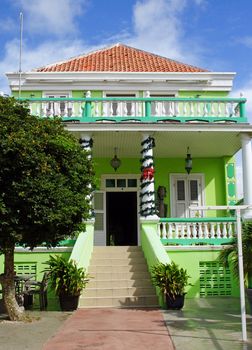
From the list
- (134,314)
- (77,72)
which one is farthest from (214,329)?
(77,72)

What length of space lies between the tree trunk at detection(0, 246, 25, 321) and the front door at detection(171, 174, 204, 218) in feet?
28.8

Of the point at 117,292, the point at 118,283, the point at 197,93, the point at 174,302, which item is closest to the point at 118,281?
the point at 118,283

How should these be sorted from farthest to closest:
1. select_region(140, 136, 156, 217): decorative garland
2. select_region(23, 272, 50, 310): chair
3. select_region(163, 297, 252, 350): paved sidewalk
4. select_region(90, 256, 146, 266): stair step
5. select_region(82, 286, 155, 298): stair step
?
select_region(140, 136, 156, 217): decorative garland, select_region(90, 256, 146, 266): stair step, select_region(82, 286, 155, 298): stair step, select_region(23, 272, 50, 310): chair, select_region(163, 297, 252, 350): paved sidewalk

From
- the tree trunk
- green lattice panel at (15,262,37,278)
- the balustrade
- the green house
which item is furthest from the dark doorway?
the tree trunk

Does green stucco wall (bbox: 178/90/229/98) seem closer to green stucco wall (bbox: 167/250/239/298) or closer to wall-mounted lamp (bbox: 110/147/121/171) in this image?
wall-mounted lamp (bbox: 110/147/121/171)

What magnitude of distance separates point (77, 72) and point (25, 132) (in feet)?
32.2

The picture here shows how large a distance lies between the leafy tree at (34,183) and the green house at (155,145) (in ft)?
8.95

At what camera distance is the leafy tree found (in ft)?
26.1

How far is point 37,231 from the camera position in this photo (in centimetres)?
862

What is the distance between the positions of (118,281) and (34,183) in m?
4.47

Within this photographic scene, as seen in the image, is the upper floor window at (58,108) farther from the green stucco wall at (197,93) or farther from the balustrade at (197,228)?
the green stucco wall at (197,93)

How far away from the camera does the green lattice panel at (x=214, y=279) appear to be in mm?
12328

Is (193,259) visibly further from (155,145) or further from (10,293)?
(10,293)

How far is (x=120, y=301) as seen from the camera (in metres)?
10.6
